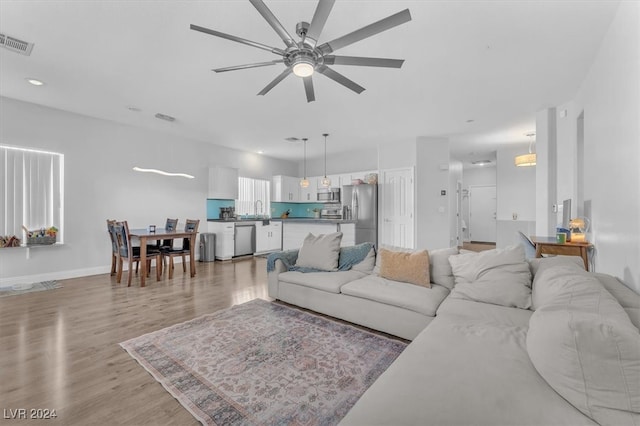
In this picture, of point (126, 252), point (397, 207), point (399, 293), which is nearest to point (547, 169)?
point (397, 207)

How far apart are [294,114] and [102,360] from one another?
4105 millimetres

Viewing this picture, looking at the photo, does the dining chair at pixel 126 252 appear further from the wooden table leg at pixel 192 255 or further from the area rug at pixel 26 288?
the area rug at pixel 26 288

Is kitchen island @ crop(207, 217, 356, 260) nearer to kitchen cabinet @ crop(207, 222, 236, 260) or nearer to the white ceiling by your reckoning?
kitchen cabinet @ crop(207, 222, 236, 260)

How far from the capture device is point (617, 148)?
2238 millimetres

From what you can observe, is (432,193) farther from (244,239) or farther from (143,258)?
(143,258)

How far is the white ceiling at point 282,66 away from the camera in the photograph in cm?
236

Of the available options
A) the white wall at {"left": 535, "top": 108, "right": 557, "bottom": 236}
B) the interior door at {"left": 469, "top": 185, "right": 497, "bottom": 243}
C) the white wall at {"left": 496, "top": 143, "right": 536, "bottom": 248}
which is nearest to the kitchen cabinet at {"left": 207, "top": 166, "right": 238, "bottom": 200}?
the white wall at {"left": 535, "top": 108, "right": 557, "bottom": 236}

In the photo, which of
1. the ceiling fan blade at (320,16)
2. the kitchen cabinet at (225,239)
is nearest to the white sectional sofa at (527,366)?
the ceiling fan blade at (320,16)

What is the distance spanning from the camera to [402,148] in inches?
265

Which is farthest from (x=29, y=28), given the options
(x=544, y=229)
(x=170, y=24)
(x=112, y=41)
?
(x=544, y=229)

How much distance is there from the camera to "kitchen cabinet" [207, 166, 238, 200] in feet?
22.2

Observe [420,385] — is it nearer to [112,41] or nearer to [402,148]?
[112,41]

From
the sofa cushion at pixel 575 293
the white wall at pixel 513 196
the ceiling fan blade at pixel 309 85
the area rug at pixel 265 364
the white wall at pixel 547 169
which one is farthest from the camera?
the white wall at pixel 513 196

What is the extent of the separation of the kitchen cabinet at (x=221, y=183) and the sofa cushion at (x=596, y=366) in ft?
21.8
